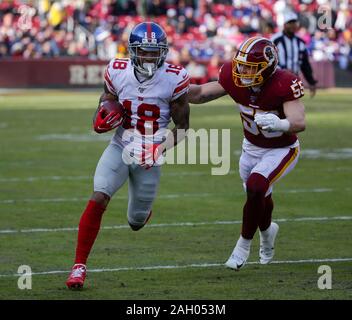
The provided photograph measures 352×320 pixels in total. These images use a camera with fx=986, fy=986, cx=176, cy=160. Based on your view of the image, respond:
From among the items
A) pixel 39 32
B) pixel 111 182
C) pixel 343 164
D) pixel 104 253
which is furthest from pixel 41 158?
pixel 39 32

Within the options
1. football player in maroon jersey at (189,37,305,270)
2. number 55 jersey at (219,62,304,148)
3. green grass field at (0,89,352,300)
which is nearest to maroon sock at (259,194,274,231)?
football player in maroon jersey at (189,37,305,270)

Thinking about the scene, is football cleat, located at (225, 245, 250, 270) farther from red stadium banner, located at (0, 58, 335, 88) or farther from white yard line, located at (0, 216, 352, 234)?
red stadium banner, located at (0, 58, 335, 88)

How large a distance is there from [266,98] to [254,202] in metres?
0.66

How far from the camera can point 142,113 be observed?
6227mm

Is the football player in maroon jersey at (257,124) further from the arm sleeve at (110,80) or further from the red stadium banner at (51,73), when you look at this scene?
the red stadium banner at (51,73)

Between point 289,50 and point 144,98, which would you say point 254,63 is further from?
point 289,50

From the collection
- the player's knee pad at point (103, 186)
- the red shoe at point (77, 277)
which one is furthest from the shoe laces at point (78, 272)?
the player's knee pad at point (103, 186)

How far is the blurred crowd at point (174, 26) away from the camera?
91.7 ft

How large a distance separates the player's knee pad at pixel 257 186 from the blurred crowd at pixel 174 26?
66.6 ft

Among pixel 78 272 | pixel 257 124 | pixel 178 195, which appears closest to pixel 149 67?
pixel 257 124

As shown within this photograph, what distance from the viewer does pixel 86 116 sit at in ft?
59.8

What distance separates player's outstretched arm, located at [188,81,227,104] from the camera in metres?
6.56

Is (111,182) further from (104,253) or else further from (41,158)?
(41,158)

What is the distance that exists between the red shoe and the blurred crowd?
822 inches
